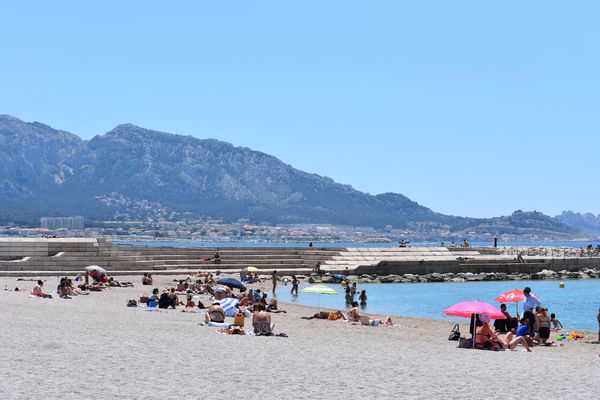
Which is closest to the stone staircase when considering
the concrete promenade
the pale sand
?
the concrete promenade

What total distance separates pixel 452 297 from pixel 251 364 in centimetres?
3012

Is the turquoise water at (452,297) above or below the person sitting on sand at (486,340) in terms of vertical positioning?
below

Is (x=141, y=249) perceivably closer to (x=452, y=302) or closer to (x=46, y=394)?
(x=452, y=302)

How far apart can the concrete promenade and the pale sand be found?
21.5 m

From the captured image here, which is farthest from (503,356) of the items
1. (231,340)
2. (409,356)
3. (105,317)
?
(105,317)

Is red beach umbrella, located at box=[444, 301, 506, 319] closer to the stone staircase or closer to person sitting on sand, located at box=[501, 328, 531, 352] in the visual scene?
person sitting on sand, located at box=[501, 328, 531, 352]

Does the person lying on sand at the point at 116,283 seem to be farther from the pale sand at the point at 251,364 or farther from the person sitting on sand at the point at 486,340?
the person sitting on sand at the point at 486,340

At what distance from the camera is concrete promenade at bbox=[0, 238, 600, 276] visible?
44688 mm

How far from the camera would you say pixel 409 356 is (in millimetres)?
18078

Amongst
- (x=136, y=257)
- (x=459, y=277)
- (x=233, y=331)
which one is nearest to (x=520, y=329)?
(x=233, y=331)

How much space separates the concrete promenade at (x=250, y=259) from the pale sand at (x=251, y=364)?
70.5 feet

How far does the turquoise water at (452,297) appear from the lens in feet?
117

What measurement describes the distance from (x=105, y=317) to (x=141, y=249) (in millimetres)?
26716

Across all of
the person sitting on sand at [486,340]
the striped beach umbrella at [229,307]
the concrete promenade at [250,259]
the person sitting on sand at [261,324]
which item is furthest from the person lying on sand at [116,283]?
the person sitting on sand at [486,340]
